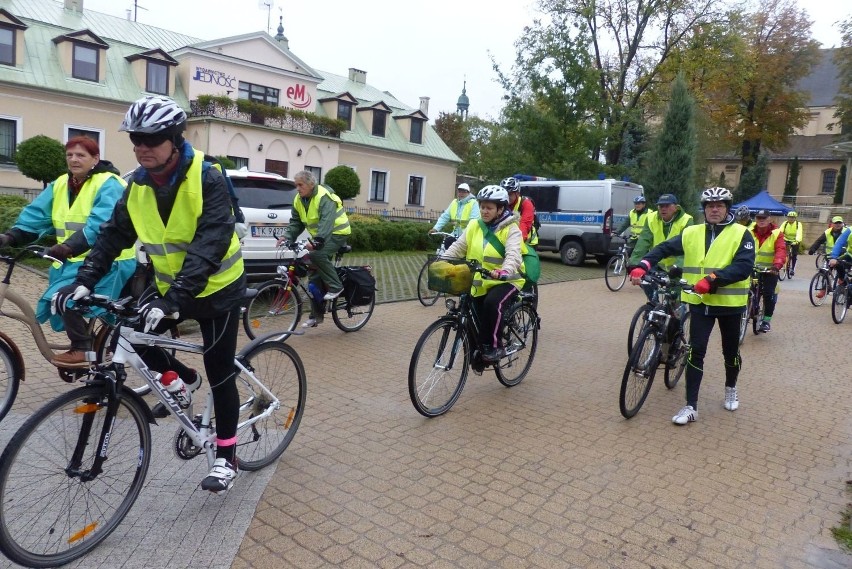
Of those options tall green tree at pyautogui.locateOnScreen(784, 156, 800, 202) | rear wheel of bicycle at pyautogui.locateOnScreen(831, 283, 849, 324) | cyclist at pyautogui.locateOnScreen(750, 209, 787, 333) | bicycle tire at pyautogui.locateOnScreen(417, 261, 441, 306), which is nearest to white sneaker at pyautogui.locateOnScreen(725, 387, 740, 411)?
cyclist at pyautogui.locateOnScreen(750, 209, 787, 333)

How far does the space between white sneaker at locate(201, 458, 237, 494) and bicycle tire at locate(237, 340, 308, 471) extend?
0.25 m

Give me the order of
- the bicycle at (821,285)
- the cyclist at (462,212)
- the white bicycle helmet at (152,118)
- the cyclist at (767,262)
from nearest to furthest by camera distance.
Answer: the white bicycle helmet at (152,118) < the cyclist at (767,262) < the cyclist at (462,212) < the bicycle at (821,285)

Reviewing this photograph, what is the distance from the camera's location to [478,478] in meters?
4.11

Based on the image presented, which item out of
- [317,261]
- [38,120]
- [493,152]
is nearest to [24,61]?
[38,120]

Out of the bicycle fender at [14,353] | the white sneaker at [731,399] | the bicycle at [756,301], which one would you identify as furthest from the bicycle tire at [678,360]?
the bicycle fender at [14,353]

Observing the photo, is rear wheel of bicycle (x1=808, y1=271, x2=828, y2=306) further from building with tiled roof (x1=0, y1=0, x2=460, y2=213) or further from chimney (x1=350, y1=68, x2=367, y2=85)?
chimney (x1=350, y1=68, x2=367, y2=85)

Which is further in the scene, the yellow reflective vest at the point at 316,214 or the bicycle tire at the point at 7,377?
the yellow reflective vest at the point at 316,214

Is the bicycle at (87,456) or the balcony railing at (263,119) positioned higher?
the balcony railing at (263,119)

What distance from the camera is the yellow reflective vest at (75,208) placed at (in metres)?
4.50

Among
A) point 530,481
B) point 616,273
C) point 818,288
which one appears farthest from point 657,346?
point 818,288

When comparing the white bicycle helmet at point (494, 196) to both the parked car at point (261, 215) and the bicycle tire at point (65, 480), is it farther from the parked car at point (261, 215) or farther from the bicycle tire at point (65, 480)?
the parked car at point (261, 215)

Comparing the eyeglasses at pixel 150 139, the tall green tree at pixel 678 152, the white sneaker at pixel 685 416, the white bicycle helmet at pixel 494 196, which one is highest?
the tall green tree at pixel 678 152

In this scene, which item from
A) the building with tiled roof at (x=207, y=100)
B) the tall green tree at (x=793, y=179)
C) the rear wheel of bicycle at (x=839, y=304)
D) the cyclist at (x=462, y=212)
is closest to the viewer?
the cyclist at (x=462, y=212)

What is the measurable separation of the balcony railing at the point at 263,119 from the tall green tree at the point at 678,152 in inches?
667
